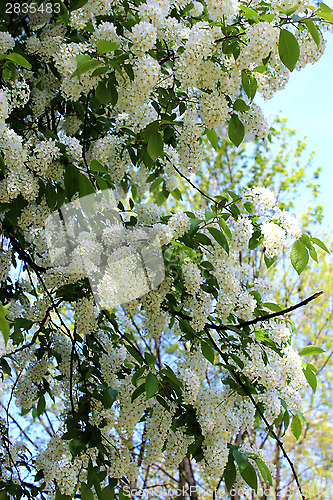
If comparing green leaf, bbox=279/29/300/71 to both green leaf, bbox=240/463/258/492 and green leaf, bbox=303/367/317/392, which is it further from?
green leaf, bbox=240/463/258/492

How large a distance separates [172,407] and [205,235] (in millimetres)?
1021

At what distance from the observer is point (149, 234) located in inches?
93.0

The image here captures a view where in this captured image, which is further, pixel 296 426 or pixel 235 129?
pixel 296 426

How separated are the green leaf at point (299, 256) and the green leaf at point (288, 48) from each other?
37.4 inches

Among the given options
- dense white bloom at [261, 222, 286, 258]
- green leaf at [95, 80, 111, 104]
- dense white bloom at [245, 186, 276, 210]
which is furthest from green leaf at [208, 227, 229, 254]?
green leaf at [95, 80, 111, 104]

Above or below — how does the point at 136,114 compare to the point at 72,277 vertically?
above

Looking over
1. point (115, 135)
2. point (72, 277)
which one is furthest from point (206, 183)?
point (72, 277)

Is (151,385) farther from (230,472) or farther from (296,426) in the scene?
(296,426)

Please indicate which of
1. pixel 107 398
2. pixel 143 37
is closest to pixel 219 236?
pixel 143 37

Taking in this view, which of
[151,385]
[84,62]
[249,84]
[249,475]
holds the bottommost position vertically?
[249,475]

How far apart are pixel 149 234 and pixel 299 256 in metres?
0.80

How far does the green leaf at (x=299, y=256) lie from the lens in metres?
2.36

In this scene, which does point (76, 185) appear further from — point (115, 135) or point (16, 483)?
point (16, 483)

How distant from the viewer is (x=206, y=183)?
7.92 m
